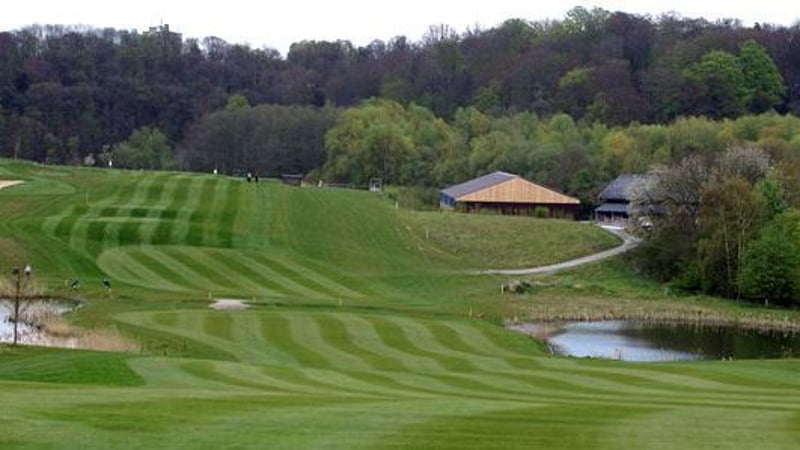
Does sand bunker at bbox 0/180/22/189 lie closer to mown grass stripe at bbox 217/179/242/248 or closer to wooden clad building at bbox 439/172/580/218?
mown grass stripe at bbox 217/179/242/248

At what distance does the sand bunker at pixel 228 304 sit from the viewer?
5338cm

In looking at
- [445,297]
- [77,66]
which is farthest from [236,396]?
[77,66]

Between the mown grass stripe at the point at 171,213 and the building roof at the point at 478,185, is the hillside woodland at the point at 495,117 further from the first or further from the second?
the mown grass stripe at the point at 171,213

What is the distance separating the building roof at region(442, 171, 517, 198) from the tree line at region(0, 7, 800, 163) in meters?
31.9

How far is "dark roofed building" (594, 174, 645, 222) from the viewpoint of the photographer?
106 metres

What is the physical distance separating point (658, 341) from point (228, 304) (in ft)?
65.1

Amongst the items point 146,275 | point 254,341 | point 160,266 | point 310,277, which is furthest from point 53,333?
point 310,277

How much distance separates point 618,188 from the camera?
357ft

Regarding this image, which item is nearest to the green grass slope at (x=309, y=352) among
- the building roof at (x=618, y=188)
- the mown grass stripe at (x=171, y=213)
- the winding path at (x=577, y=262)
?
the mown grass stripe at (x=171, y=213)

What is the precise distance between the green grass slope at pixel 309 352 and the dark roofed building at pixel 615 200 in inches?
522

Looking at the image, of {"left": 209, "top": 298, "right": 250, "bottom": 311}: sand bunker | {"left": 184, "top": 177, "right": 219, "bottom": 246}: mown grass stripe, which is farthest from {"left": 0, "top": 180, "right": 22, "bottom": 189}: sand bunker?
{"left": 209, "top": 298, "right": 250, "bottom": 311}: sand bunker

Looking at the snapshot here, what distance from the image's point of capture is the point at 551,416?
842 inches

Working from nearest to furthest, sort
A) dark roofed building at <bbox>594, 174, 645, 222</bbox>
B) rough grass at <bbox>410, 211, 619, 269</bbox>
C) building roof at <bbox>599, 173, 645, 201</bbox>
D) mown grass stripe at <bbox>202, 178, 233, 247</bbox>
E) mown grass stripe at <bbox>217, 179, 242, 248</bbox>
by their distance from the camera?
mown grass stripe at <bbox>202, 178, 233, 247</bbox>
mown grass stripe at <bbox>217, 179, 242, 248</bbox>
rough grass at <bbox>410, 211, 619, 269</bbox>
dark roofed building at <bbox>594, 174, 645, 222</bbox>
building roof at <bbox>599, 173, 645, 201</bbox>

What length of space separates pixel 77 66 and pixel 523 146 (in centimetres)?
7934
